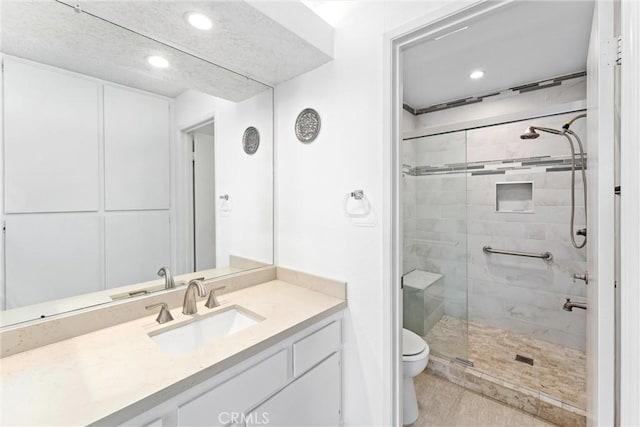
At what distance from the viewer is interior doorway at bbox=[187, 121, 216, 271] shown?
1588 mm

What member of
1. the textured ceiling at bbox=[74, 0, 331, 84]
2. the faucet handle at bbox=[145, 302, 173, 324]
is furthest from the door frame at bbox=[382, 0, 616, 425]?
the faucet handle at bbox=[145, 302, 173, 324]

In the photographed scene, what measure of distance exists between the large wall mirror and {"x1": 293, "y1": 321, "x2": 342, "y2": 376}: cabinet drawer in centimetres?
69

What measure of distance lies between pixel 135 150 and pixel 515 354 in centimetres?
311

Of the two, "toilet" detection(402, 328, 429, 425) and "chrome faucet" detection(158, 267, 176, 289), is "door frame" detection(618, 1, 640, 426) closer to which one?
"toilet" detection(402, 328, 429, 425)

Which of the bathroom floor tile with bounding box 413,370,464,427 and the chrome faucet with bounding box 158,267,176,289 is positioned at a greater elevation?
the chrome faucet with bounding box 158,267,176,289

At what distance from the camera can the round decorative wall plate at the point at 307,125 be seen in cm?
164

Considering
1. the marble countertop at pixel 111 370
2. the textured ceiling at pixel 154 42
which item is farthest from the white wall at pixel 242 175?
the marble countertop at pixel 111 370

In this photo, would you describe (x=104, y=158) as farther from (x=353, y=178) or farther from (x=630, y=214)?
(x=630, y=214)

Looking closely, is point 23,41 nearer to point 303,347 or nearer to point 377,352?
point 303,347

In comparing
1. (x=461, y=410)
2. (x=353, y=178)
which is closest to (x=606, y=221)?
(x=353, y=178)

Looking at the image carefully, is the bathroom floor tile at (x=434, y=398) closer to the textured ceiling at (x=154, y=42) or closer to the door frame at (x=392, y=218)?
the door frame at (x=392, y=218)

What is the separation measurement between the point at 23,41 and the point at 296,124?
121 cm

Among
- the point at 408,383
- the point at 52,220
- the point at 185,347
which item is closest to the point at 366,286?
the point at 408,383

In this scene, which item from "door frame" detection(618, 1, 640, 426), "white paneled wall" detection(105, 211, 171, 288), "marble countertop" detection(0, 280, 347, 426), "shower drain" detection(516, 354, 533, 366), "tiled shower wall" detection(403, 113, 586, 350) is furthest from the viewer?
"tiled shower wall" detection(403, 113, 586, 350)
